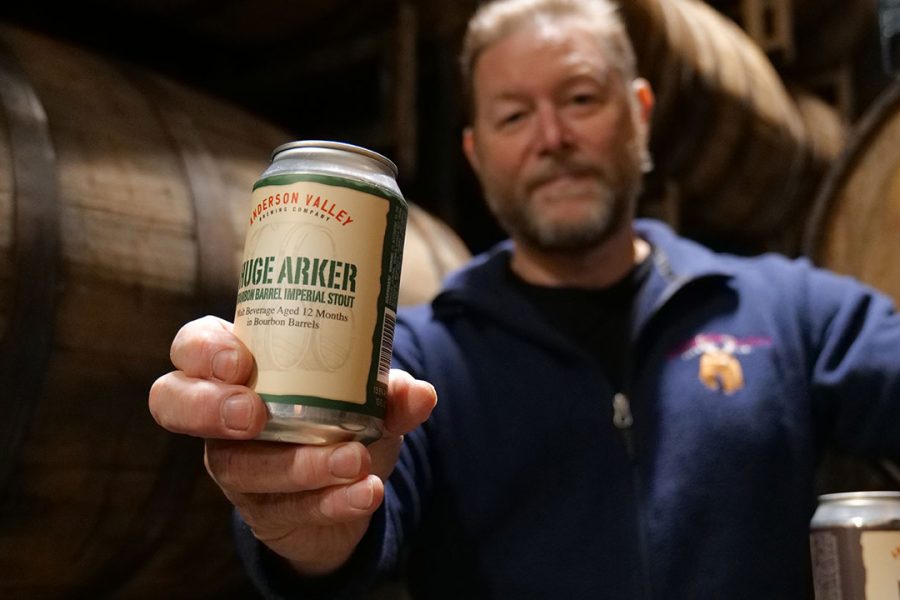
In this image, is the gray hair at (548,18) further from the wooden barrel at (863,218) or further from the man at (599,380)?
the wooden barrel at (863,218)

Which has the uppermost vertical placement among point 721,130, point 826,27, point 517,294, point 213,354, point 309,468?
point 826,27

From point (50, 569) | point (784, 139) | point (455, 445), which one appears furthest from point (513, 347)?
point (784, 139)

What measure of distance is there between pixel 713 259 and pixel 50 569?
4.49 feet

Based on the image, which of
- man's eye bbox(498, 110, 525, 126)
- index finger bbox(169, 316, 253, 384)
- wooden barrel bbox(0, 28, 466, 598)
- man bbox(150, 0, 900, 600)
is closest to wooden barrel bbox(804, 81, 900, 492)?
man bbox(150, 0, 900, 600)

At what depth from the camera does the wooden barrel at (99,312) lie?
51.5 inches

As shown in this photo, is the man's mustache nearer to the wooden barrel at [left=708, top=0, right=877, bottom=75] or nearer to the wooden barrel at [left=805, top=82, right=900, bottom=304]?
the wooden barrel at [left=805, top=82, right=900, bottom=304]

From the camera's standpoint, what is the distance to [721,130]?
3184mm

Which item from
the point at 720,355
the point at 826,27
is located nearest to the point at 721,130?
the point at 826,27

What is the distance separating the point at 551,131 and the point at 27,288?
3.20ft

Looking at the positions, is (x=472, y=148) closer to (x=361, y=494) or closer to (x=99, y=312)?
(x=99, y=312)

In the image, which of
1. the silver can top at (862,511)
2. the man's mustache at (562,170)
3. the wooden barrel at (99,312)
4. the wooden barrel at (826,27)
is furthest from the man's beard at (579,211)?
the wooden barrel at (826,27)

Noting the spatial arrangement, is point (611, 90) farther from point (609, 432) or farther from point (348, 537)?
point (348, 537)

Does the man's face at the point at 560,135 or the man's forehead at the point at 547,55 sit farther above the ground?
the man's forehead at the point at 547,55

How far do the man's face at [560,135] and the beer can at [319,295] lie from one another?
2.89 feet
